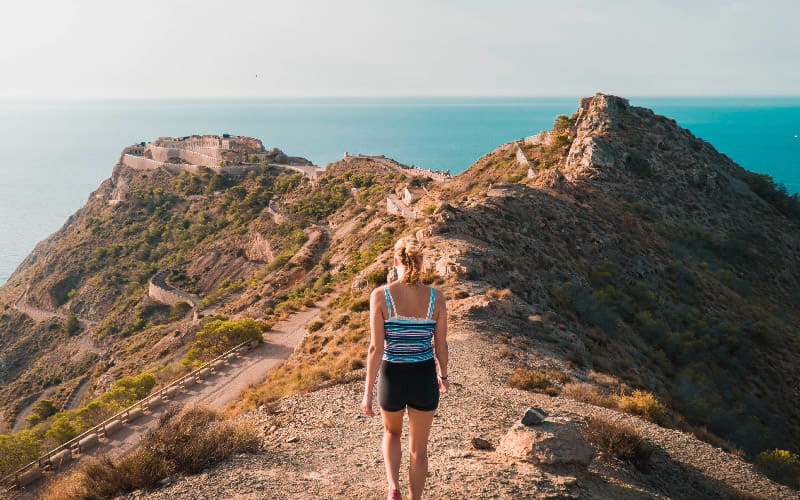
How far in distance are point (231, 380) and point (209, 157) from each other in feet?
253

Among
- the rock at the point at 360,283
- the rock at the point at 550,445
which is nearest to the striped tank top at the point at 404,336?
the rock at the point at 550,445

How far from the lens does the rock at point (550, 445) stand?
726cm

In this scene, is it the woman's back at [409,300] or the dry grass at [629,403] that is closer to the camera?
the woman's back at [409,300]

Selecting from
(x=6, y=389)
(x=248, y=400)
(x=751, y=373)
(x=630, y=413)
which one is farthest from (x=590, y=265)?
(x=6, y=389)

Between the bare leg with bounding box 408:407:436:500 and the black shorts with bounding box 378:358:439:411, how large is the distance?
0.38ft

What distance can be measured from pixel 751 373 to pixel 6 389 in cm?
5414

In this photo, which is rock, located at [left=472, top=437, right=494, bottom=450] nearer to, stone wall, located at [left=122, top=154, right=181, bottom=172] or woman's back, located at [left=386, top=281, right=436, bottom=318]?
woman's back, located at [left=386, top=281, right=436, bottom=318]

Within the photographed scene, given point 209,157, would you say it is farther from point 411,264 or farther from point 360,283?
point 411,264

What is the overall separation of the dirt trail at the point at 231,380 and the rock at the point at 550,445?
11655mm

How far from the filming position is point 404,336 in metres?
5.49

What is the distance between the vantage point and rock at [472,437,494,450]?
8.21 meters

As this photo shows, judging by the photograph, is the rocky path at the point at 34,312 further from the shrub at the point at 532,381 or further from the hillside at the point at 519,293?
the shrub at the point at 532,381

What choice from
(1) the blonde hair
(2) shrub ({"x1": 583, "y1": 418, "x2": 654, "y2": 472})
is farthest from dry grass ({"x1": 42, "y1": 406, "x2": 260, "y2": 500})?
(2) shrub ({"x1": 583, "y1": 418, "x2": 654, "y2": 472})

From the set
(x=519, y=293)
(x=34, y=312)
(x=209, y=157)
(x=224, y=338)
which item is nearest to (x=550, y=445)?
(x=519, y=293)
